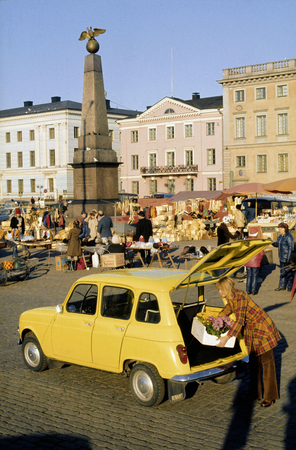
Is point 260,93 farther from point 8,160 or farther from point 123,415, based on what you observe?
point 123,415

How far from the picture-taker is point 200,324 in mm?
6430

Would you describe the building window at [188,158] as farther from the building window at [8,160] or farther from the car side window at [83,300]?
the car side window at [83,300]

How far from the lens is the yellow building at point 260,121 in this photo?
186 feet

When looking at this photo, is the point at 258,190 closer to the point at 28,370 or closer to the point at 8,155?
the point at 28,370

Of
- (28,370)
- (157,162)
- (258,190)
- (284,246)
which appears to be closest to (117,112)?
(157,162)

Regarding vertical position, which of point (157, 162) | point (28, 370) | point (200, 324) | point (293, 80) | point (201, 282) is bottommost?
point (28, 370)

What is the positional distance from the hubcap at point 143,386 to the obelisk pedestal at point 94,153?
795 inches

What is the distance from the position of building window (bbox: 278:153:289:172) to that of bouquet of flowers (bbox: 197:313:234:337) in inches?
2099

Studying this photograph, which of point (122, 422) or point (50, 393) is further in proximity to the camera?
point (50, 393)

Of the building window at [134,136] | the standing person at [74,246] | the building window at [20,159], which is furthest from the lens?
the building window at [20,159]

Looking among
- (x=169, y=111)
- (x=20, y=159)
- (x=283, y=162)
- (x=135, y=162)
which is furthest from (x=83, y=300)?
(x=20, y=159)

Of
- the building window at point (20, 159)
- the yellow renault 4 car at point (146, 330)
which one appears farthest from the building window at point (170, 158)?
the yellow renault 4 car at point (146, 330)

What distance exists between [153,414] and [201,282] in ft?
5.36

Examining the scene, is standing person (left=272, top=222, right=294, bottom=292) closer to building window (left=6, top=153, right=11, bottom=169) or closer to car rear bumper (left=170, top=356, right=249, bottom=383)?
car rear bumper (left=170, top=356, right=249, bottom=383)
